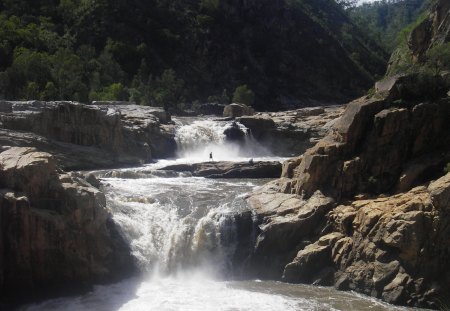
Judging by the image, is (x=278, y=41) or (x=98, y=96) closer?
(x=98, y=96)

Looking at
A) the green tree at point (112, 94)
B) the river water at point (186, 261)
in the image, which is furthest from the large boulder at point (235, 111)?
the river water at point (186, 261)

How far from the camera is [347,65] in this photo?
10188 cm

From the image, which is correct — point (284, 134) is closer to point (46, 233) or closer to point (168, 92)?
point (168, 92)

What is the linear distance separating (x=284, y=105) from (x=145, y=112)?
47.9 m

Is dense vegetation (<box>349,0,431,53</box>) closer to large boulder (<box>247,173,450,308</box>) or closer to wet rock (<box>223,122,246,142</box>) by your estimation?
wet rock (<box>223,122,246,142</box>)

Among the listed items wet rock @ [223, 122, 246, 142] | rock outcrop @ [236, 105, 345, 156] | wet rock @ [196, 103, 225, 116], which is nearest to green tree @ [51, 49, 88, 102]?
wet rock @ [196, 103, 225, 116]

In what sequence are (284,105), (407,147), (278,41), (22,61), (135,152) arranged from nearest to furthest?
(407,147)
(135,152)
(22,61)
(284,105)
(278,41)

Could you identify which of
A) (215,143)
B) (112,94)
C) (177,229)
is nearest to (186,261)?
(177,229)

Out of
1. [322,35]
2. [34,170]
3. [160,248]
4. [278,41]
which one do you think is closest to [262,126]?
[160,248]

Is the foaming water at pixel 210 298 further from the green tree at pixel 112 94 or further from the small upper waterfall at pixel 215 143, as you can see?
the green tree at pixel 112 94

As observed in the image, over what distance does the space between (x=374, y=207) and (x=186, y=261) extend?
7.96 metres

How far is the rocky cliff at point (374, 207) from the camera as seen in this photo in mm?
19156

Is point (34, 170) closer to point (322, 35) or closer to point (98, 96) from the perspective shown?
point (98, 96)

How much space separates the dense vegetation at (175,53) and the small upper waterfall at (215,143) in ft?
46.9
